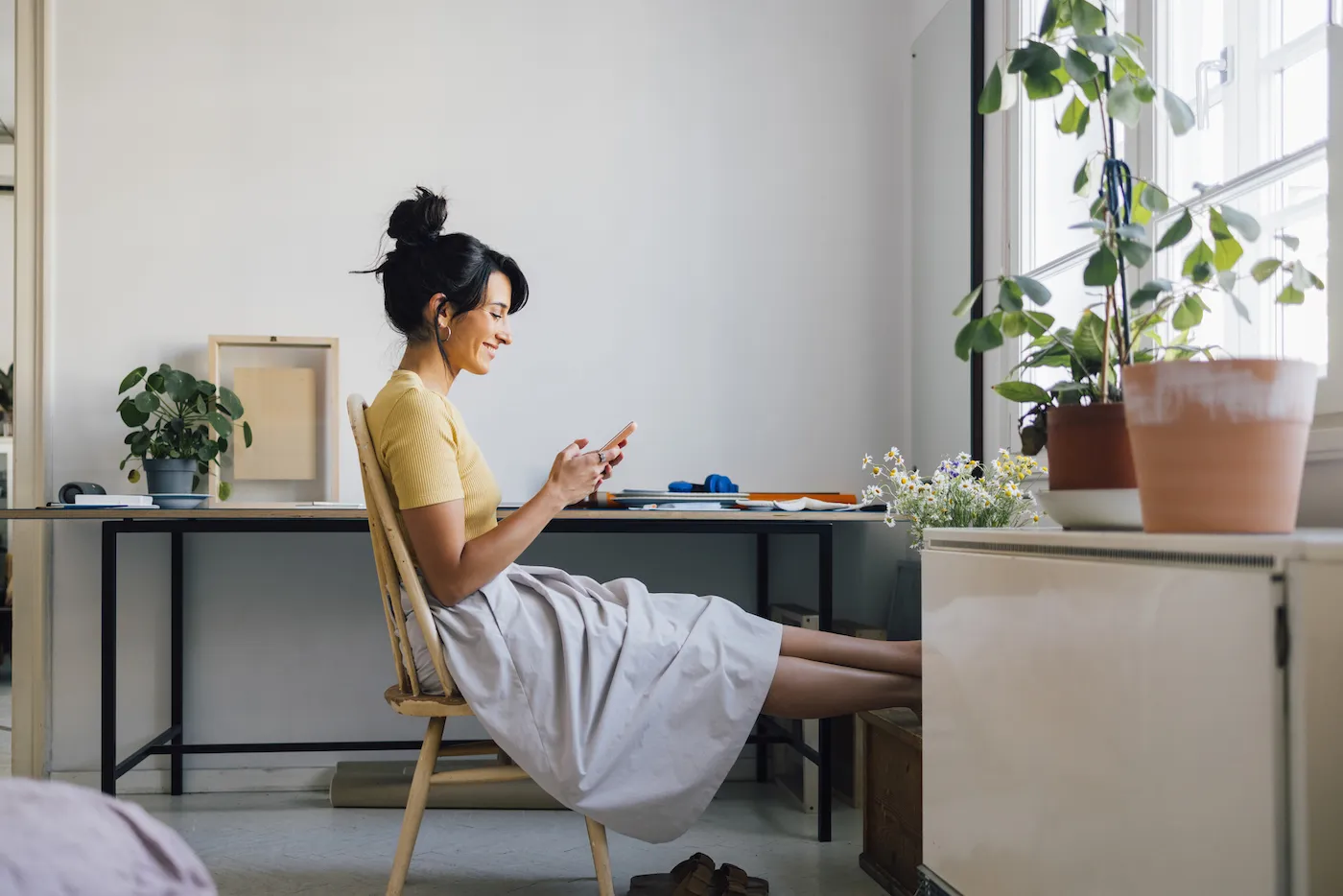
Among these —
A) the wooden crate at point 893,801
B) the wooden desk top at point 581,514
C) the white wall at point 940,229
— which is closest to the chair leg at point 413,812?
the wooden desk top at point 581,514

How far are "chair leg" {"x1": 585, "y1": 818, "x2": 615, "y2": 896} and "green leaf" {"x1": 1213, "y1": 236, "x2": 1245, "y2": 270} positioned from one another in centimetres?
123

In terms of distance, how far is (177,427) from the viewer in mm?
2580

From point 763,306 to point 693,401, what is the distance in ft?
1.14

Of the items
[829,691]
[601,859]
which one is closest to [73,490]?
[601,859]

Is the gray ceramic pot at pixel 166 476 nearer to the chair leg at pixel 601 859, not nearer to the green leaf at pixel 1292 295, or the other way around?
the chair leg at pixel 601 859

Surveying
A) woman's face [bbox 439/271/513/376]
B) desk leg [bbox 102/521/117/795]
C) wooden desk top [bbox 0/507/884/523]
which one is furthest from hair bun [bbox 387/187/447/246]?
desk leg [bbox 102/521/117/795]

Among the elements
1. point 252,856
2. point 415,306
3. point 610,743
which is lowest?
point 252,856

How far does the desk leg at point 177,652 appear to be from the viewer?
270 centimetres

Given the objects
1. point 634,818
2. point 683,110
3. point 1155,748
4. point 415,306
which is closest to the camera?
point 1155,748

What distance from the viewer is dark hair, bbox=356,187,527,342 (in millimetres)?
1925

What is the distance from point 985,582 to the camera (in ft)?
4.01

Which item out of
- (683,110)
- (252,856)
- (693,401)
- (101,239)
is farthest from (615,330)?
(252,856)

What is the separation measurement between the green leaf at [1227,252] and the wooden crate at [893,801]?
952 millimetres

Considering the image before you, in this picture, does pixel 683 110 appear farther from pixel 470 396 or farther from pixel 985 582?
pixel 985 582
